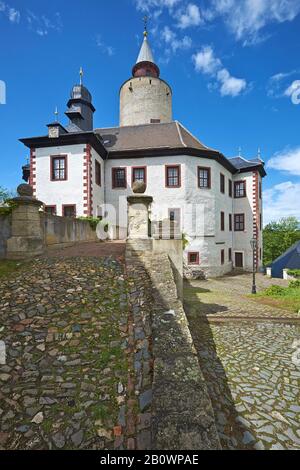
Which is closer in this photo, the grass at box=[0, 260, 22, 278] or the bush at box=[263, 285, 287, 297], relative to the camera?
the grass at box=[0, 260, 22, 278]

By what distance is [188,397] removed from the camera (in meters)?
2.72

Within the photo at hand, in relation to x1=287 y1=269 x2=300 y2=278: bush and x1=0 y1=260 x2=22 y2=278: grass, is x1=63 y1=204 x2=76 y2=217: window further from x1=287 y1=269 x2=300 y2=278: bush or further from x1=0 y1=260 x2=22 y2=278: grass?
x1=287 y1=269 x2=300 y2=278: bush

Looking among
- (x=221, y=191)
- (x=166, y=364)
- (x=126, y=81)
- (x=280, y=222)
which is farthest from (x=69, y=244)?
(x=280, y=222)

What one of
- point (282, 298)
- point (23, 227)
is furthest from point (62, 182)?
point (282, 298)

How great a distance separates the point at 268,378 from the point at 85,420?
347 centimetres

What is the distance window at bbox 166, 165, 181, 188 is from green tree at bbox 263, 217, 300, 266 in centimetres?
3648

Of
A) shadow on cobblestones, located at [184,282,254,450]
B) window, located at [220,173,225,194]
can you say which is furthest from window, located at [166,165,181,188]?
shadow on cobblestones, located at [184,282,254,450]

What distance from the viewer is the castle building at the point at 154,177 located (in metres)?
17.2

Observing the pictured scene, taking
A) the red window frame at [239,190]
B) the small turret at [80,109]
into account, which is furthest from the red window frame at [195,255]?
the small turret at [80,109]

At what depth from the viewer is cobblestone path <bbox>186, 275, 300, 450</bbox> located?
3170 mm

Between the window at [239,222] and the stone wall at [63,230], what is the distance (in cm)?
1560

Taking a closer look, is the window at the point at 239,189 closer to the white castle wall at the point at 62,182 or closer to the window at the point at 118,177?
the window at the point at 118,177

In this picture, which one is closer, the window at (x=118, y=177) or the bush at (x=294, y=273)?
the bush at (x=294, y=273)
